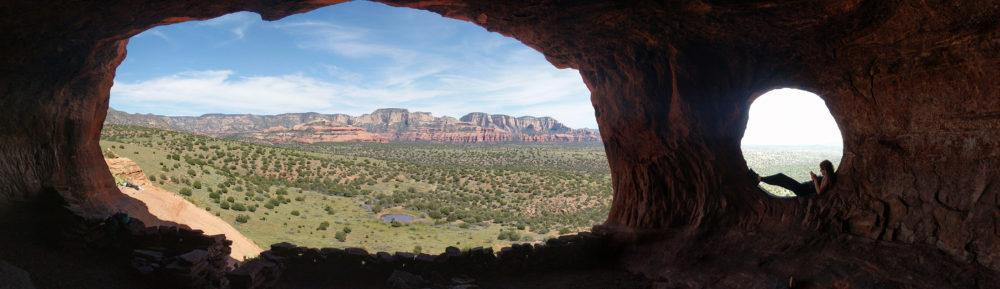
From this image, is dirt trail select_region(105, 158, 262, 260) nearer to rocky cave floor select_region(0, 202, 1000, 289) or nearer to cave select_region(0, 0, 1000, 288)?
cave select_region(0, 0, 1000, 288)

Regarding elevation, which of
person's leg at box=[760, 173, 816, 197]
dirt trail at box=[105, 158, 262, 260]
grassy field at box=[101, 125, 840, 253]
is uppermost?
person's leg at box=[760, 173, 816, 197]

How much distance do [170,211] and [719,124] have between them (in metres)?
17.0

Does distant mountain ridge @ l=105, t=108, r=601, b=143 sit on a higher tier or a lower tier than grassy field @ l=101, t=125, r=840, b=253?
higher

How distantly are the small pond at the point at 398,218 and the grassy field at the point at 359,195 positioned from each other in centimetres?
67

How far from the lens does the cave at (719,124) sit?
24.7 feet

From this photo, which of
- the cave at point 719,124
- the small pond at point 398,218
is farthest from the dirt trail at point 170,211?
the small pond at point 398,218

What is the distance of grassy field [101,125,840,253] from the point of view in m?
27.1

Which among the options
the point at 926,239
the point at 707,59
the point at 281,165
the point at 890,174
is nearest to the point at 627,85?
the point at 707,59

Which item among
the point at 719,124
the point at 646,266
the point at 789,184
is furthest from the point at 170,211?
the point at 789,184

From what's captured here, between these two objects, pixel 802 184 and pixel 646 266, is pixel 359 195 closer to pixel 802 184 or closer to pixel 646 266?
pixel 646 266

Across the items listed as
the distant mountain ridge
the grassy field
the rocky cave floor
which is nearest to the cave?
the rocky cave floor

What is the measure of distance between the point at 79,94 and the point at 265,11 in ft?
19.7

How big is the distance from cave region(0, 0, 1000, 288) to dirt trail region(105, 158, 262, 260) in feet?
7.40

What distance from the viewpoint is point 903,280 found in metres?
7.54
